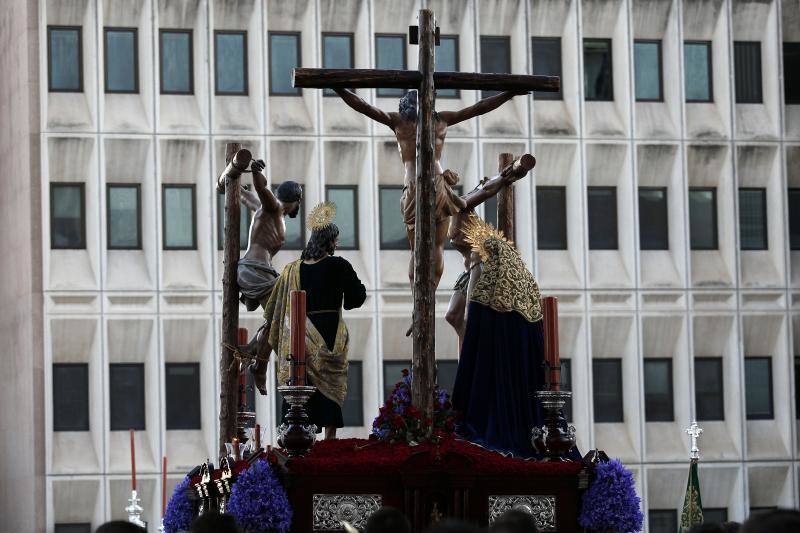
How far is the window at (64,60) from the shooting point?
41.9 metres

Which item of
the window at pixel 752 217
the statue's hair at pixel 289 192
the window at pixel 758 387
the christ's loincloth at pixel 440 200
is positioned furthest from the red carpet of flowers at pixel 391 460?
the window at pixel 752 217

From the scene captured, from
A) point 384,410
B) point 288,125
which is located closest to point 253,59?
point 288,125

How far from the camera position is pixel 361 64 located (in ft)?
139

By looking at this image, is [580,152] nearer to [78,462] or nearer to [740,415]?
[740,415]

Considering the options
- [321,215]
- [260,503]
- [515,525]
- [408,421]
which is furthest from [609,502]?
[515,525]

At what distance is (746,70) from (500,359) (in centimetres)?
2931

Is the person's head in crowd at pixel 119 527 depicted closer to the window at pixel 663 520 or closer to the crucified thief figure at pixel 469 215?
the crucified thief figure at pixel 469 215

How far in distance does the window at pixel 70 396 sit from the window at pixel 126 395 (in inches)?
21.4

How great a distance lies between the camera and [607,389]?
43.2 meters

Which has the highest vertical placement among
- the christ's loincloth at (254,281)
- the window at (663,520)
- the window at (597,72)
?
the window at (597,72)

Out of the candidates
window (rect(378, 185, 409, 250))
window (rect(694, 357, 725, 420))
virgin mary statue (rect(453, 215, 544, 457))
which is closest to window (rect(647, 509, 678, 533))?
window (rect(694, 357, 725, 420))

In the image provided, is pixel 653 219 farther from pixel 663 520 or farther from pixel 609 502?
pixel 609 502

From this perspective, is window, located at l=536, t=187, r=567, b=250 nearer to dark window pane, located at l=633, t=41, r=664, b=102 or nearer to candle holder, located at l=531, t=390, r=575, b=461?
dark window pane, located at l=633, t=41, r=664, b=102

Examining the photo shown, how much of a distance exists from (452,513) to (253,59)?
91.8ft
